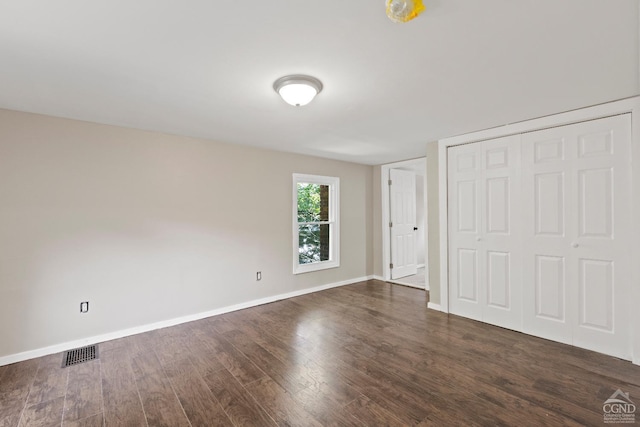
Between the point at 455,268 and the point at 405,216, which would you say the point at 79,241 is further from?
the point at 405,216

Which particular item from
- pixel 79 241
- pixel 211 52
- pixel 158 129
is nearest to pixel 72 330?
pixel 79 241

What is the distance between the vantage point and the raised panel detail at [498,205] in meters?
3.18

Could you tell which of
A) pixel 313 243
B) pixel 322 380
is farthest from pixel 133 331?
pixel 313 243

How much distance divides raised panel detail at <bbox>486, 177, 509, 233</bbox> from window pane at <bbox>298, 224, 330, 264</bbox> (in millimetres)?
2616

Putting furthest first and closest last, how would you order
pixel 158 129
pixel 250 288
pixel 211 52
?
pixel 250 288 → pixel 158 129 → pixel 211 52

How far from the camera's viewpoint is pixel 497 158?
3229 mm

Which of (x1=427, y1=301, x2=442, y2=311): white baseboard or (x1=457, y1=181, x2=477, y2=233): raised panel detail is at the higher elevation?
(x1=457, y1=181, x2=477, y2=233): raised panel detail

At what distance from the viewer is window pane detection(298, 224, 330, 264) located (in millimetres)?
4688

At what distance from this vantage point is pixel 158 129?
321cm

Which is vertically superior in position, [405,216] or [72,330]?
[405,216]

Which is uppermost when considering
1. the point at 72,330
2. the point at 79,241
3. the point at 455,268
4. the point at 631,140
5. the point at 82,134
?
the point at 82,134

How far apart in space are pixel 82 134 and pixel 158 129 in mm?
705

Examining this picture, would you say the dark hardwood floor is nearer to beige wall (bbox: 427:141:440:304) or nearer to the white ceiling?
beige wall (bbox: 427:141:440:304)

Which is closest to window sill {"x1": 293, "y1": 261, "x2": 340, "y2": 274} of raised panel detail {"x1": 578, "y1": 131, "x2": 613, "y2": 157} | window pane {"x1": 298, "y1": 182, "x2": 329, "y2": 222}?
window pane {"x1": 298, "y1": 182, "x2": 329, "y2": 222}
